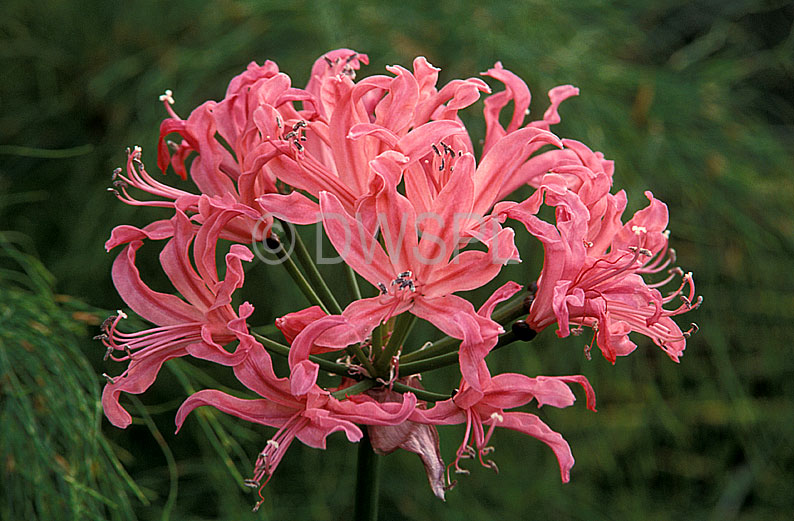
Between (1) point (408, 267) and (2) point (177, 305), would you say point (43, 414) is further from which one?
(1) point (408, 267)

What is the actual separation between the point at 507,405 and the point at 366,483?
0.13 meters

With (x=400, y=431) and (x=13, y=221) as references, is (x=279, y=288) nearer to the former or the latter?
(x=13, y=221)

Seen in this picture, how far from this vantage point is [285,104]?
1.94ft

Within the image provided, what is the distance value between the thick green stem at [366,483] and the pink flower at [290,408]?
6 cm

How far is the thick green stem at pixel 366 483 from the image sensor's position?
1.88 ft

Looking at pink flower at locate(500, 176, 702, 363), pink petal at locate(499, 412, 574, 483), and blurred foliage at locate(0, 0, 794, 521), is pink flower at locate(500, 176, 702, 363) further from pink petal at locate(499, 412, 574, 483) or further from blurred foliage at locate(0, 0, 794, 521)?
blurred foliage at locate(0, 0, 794, 521)

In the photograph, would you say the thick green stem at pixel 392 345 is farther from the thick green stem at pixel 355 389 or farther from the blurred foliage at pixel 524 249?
the blurred foliage at pixel 524 249

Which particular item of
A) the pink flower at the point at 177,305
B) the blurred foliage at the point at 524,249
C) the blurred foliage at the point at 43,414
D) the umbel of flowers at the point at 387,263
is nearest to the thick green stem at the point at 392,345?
the umbel of flowers at the point at 387,263

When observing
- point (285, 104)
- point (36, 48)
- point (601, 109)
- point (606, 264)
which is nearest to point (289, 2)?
point (36, 48)

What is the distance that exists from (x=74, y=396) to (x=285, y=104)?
0.45 metres

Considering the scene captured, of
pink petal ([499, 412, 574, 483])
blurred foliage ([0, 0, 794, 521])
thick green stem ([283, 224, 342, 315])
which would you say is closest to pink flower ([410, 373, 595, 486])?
pink petal ([499, 412, 574, 483])

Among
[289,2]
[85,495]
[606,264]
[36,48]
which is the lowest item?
[85,495]

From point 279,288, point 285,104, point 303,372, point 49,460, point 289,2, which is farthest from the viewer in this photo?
point 289,2

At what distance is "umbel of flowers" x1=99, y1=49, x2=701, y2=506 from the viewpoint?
0.50 meters
